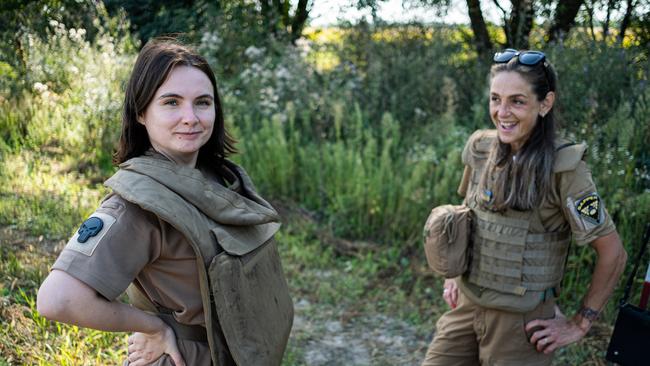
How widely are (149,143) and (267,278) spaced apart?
62cm

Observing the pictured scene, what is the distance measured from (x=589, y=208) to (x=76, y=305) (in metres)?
1.89

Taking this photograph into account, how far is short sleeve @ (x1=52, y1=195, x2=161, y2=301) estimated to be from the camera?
1570 mm

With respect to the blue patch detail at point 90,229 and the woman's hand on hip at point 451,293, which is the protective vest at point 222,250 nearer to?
the blue patch detail at point 90,229

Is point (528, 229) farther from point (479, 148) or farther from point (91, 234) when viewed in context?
point (91, 234)

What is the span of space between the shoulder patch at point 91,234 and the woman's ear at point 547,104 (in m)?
1.82

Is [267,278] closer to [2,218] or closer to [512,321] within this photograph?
[512,321]

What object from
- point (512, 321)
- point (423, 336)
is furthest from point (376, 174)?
point (512, 321)

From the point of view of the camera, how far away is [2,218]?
4.38 metres

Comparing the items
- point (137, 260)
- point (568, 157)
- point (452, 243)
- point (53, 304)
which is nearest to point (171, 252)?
point (137, 260)

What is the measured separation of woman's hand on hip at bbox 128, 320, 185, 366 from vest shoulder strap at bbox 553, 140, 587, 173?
1.63 meters

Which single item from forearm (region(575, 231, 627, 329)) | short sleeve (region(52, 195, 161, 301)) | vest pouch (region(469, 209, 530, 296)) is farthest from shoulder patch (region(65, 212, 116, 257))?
forearm (region(575, 231, 627, 329))

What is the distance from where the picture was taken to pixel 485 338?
266 centimetres

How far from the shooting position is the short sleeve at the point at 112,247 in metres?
1.57

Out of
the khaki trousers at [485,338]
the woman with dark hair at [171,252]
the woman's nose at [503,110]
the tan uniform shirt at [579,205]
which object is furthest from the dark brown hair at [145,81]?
the khaki trousers at [485,338]
